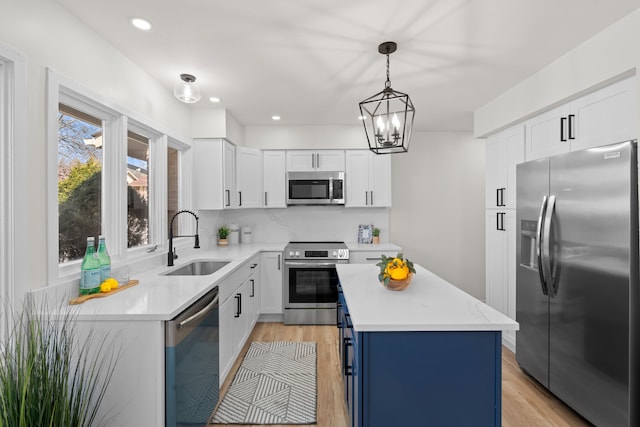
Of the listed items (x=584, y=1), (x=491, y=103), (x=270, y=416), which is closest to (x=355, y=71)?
(x=584, y=1)

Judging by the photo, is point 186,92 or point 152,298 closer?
point 152,298

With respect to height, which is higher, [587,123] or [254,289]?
[587,123]

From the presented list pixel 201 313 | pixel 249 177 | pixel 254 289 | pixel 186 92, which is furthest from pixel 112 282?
pixel 249 177

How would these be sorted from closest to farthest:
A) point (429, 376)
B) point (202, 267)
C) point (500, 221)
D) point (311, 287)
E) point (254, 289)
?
point (429, 376), point (202, 267), point (500, 221), point (254, 289), point (311, 287)

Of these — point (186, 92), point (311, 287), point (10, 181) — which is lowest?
point (311, 287)

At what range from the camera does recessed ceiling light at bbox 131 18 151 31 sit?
192 cm

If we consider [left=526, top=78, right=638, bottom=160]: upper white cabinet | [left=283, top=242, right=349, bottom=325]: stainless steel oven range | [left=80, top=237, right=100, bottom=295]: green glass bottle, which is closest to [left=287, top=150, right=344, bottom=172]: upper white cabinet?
[left=283, top=242, right=349, bottom=325]: stainless steel oven range

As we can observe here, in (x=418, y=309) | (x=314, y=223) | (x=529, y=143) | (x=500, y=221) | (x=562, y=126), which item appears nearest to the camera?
(x=418, y=309)

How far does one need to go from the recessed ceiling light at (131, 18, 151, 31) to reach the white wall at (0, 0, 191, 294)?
11.6 inches

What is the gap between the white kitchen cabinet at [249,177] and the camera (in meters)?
4.14

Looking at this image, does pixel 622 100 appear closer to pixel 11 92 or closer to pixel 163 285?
pixel 163 285

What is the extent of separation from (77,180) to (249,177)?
7.55 feet

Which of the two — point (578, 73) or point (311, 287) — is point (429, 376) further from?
point (311, 287)

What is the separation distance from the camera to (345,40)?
215 cm
